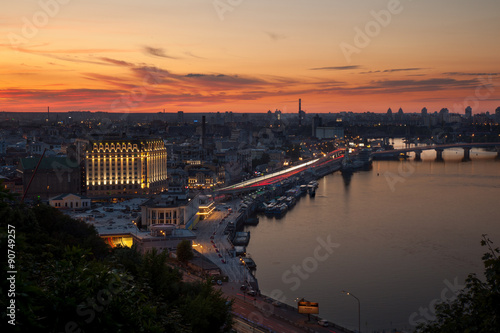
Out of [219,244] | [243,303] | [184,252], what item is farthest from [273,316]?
[219,244]

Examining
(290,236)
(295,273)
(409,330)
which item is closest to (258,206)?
(290,236)

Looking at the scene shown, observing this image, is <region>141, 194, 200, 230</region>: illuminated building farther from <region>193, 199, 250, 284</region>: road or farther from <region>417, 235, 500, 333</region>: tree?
<region>417, 235, 500, 333</region>: tree

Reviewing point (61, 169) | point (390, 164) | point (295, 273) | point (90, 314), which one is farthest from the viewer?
point (390, 164)

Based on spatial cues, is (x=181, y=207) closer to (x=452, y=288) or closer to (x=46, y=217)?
(x=46, y=217)

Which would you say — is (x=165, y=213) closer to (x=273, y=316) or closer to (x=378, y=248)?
(x=378, y=248)

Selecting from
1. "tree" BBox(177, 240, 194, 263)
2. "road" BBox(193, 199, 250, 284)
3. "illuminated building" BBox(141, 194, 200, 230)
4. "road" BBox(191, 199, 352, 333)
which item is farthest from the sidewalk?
"illuminated building" BBox(141, 194, 200, 230)

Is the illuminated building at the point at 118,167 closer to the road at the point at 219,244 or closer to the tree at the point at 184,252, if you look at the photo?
the road at the point at 219,244

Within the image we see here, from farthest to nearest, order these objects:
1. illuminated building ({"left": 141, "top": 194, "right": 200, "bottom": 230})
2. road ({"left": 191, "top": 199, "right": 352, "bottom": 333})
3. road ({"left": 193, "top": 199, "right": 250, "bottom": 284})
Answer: illuminated building ({"left": 141, "top": 194, "right": 200, "bottom": 230}), road ({"left": 193, "top": 199, "right": 250, "bottom": 284}), road ({"left": 191, "top": 199, "right": 352, "bottom": 333})
